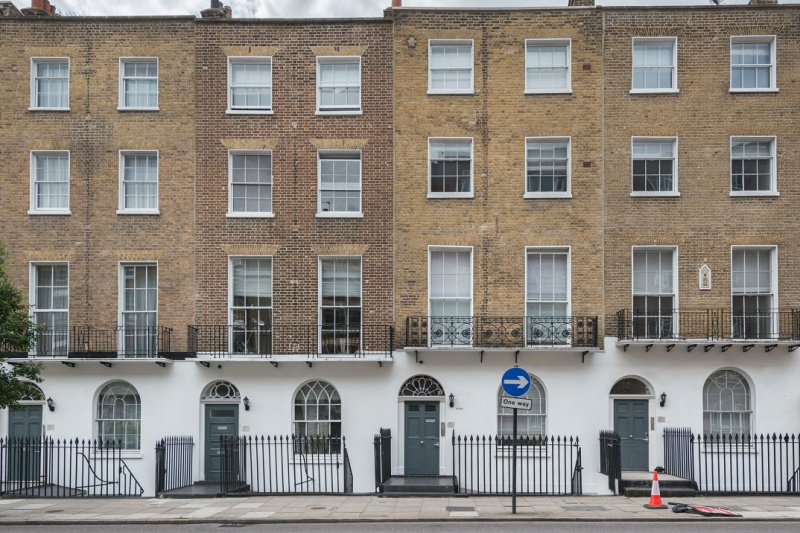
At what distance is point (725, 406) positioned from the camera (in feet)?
72.7

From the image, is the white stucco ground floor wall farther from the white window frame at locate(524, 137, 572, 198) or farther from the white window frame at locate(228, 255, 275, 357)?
the white window frame at locate(524, 137, 572, 198)

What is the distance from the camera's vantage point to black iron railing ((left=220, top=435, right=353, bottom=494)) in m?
21.1

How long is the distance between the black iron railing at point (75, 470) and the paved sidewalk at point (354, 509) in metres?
1.47

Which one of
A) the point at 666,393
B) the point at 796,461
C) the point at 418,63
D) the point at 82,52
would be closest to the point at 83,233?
the point at 82,52

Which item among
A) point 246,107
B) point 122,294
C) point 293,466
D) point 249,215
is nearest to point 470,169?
point 249,215

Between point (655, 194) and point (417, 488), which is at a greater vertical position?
point (655, 194)

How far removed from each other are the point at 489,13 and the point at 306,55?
5.14m

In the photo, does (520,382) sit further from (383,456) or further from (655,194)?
(655,194)

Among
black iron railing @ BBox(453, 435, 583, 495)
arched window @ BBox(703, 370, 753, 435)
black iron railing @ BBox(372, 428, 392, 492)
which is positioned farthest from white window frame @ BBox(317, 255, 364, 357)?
arched window @ BBox(703, 370, 753, 435)

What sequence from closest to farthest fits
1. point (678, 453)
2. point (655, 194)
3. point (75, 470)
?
1. point (678, 453)
2. point (75, 470)
3. point (655, 194)

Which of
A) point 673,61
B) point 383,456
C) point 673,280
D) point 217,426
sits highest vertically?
point 673,61

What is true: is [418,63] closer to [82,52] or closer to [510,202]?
[510,202]

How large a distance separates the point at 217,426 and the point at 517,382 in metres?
9.63

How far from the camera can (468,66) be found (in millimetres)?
22906
